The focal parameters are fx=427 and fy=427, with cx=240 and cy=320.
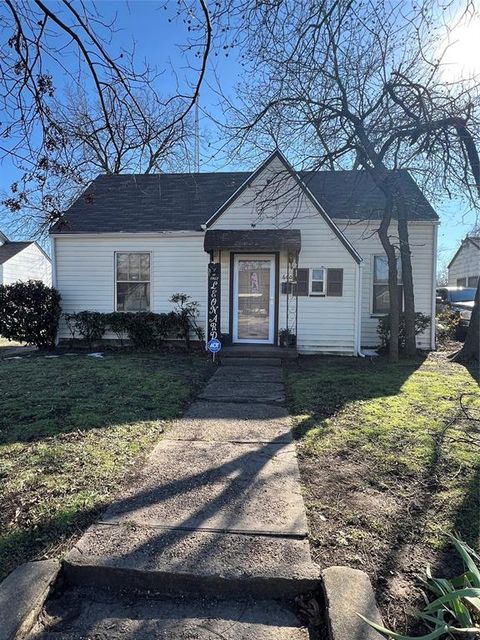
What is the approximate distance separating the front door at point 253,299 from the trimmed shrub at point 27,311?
17.5 feet

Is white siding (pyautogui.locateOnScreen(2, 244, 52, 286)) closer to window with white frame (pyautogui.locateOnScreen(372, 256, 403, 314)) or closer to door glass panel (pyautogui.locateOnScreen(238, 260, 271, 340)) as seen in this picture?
door glass panel (pyautogui.locateOnScreen(238, 260, 271, 340))

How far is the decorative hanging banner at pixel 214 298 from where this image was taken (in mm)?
10289

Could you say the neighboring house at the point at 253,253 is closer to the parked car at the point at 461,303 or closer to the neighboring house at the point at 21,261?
the parked car at the point at 461,303

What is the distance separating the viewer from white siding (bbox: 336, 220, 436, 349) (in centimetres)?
1220

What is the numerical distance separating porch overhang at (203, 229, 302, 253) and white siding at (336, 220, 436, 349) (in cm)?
251

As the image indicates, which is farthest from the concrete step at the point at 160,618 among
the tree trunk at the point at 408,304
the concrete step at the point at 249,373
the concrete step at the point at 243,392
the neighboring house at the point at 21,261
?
the neighboring house at the point at 21,261

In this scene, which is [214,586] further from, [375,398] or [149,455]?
[375,398]

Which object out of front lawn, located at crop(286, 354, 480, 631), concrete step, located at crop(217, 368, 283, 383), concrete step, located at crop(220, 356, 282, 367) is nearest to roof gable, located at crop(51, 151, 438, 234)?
concrete step, located at crop(220, 356, 282, 367)

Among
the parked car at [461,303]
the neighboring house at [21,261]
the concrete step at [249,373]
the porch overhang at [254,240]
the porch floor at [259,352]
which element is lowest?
the concrete step at [249,373]

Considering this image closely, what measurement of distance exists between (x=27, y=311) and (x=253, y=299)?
628 cm

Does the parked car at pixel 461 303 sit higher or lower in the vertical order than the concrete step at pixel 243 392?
higher

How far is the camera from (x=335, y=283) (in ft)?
36.1

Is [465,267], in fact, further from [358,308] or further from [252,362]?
[252,362]

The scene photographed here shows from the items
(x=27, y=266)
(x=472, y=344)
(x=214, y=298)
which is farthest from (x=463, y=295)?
(x=27, y=266)
